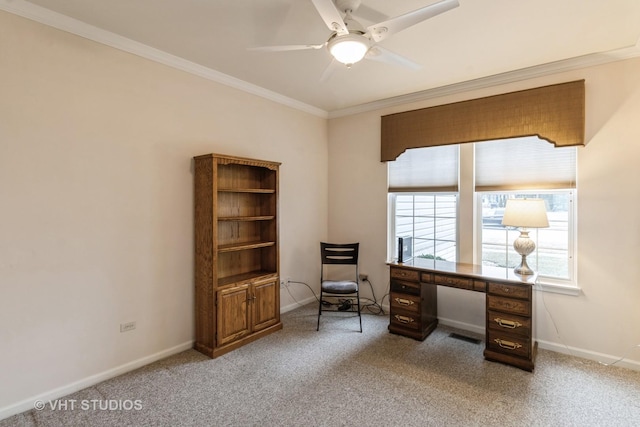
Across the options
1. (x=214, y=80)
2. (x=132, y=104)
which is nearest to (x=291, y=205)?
(x=214, y=80)

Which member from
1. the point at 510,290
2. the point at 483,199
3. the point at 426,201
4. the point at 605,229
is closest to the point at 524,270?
the point at 510,290

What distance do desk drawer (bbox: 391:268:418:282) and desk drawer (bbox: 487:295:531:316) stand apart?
0.69m

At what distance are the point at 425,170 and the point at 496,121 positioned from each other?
0.89 metres

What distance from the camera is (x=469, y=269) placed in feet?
10.4

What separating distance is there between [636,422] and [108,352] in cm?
377

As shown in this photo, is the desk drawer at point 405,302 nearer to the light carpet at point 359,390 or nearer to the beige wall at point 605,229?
the light carpet at point 359,390

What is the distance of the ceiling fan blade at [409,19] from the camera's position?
155cm

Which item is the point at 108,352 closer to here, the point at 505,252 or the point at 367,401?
the point at 367,401

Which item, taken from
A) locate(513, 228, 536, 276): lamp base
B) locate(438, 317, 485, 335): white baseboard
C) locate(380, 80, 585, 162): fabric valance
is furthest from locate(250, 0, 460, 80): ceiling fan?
locate(438, 317, 485, 335): white baseboard

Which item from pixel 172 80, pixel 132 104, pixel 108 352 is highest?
pixel 172 80

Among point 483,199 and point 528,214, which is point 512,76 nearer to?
point 483,199

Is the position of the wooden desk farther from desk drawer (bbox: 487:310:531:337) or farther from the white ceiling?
the white ceiling

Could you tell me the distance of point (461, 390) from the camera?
2389mm

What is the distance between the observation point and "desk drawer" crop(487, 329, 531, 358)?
2668 millimetres
